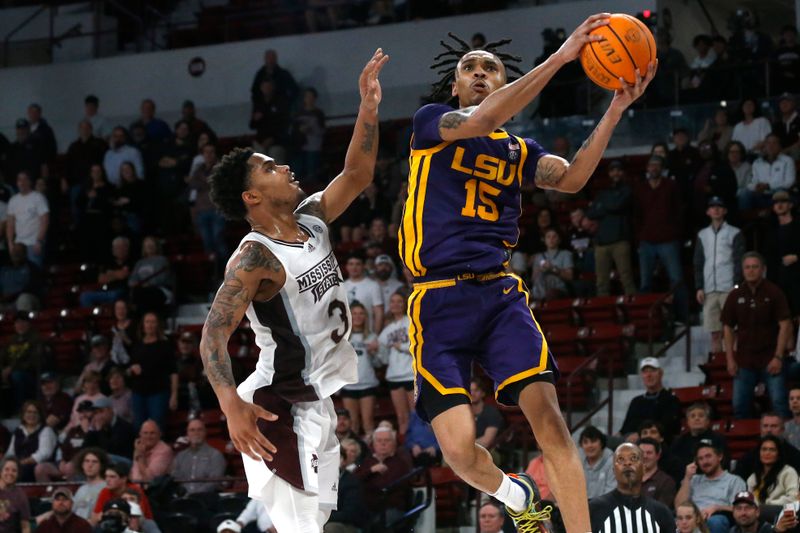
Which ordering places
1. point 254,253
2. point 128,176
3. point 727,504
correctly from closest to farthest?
1. point 254,253
2. point 727,504
3. point 128,176

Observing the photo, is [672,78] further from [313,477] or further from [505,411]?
[313,477]

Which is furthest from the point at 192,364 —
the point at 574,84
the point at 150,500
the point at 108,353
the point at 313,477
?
the point at 313,477

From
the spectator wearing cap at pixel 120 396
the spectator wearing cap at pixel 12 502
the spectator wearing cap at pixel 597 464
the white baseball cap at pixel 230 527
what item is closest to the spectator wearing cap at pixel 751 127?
the spectator wearing cap at pixel 597 464

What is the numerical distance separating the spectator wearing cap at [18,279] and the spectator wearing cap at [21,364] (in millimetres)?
1573

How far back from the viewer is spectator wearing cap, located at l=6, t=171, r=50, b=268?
64.2ft

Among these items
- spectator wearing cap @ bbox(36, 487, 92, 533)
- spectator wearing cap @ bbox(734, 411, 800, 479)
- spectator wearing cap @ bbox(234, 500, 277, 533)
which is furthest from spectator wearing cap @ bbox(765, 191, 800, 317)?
spectator wearing cap @ bbox(36, 487, 92, 533)

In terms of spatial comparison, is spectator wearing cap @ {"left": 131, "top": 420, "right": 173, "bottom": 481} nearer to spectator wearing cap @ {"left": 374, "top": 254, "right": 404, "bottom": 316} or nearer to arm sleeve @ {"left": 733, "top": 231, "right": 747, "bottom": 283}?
spectator wearing cap @ {"left": 374, "top": 254, "right": 404, "bottom": 316}

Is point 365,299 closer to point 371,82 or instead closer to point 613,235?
point 613,235

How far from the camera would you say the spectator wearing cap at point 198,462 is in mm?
14445

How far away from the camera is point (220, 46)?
2333 cm

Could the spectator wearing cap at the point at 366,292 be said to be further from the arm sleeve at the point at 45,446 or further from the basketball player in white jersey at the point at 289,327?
the basketball player in white jersey at the point at 289,327

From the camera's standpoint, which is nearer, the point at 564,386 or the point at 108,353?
the point at 564,386

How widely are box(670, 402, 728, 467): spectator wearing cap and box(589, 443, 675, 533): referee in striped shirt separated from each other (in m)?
1.91

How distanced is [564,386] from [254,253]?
27.0 ft
